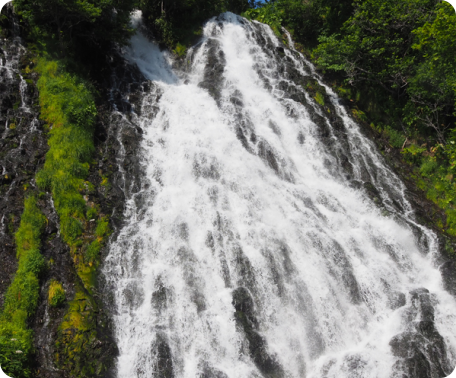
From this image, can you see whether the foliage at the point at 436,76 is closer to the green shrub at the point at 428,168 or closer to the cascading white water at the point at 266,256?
the green shrub at the point at 428,168

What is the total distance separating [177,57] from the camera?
961 inches

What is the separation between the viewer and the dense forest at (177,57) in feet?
32.9

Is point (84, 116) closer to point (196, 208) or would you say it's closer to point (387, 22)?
point (196, 208)

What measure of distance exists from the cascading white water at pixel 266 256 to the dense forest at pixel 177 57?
1885mm

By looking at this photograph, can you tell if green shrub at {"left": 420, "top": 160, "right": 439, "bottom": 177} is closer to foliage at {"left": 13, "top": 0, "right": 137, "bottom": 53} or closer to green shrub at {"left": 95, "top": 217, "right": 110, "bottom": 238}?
green shrub at {"left": 95, "top": 217, "right": 110, "bottom": 238}

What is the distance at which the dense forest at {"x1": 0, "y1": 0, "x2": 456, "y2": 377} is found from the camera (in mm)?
10039

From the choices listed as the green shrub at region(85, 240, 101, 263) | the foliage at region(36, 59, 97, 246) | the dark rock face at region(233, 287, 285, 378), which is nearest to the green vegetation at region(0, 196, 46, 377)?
the foliage at region(36, 59, 97, 246)

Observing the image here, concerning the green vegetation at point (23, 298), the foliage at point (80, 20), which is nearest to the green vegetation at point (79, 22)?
the foliage at point (80, 20)

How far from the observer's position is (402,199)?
666 inches

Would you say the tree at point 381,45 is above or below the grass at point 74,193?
above

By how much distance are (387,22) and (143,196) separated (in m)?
19.4

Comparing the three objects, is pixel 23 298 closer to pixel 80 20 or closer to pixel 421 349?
pixel 421 349

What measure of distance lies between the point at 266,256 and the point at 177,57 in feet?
60.0

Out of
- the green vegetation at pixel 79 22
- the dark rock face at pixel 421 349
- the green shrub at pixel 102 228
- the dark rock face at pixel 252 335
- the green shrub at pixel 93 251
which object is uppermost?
the green vegetation at pixel 79 22
